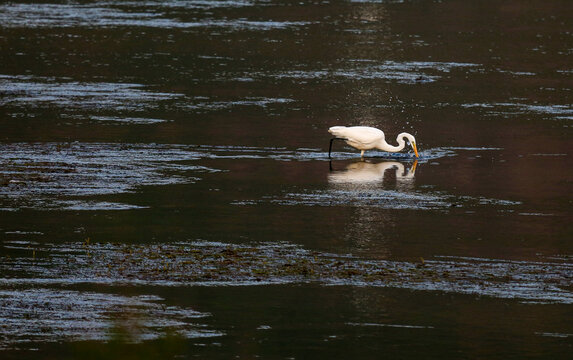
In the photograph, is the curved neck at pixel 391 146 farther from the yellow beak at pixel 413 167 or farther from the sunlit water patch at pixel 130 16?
the sunlit water patch at pixel 130 16

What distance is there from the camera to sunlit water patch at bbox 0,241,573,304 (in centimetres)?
1181

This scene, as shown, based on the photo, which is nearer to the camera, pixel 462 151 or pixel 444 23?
pixel 462 151

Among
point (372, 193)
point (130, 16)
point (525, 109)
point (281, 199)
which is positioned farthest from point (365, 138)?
point (130, 16)

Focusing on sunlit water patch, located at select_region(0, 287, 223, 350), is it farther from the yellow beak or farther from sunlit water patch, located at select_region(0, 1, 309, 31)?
sunlit water patch, located at select_region(0, 1, 309, 31)

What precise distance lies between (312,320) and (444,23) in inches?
1100

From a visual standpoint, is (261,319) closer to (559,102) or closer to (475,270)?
(475,270)

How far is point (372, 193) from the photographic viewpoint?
54.3 feet

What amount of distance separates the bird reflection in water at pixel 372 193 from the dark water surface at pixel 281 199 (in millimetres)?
49

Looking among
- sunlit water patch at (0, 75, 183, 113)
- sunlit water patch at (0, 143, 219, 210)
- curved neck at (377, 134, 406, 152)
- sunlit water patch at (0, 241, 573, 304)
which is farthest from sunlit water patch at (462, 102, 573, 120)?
sunlit water patch at (0, 241, 573, 304)

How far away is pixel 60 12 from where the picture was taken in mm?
41281

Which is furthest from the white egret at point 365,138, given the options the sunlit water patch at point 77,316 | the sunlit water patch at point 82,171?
the sunlit water patch at point 77,316

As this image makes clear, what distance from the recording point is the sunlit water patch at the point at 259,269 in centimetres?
1181

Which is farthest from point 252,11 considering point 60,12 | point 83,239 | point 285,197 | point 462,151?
point 83,239

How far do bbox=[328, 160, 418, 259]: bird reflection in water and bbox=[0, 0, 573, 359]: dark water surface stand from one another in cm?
5
